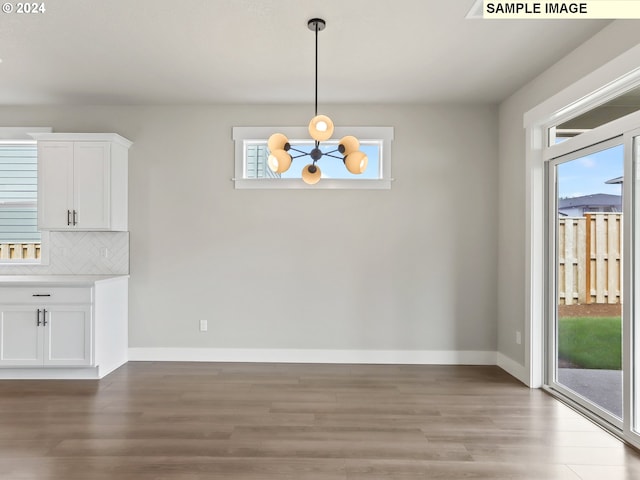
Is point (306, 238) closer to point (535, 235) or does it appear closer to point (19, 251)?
point (535, 235)

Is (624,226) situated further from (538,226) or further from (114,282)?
(114,282)

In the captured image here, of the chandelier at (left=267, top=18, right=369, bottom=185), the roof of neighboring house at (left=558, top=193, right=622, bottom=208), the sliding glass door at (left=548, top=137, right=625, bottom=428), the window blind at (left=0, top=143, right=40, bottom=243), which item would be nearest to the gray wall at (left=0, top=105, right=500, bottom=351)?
the window blind at (left=0, top=143, right=40, bottom=243)

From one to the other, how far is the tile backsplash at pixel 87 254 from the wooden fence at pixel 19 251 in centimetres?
15

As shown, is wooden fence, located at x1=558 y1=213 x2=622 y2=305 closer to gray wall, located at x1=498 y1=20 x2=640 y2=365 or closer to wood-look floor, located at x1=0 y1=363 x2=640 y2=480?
gray wall, located at x1=498 y1=20 x2=640 y2=365

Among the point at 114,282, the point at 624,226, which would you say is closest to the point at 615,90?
the point at 624,226

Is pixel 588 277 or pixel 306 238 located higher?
pixel 306 238

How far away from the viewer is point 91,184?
14.2 feet

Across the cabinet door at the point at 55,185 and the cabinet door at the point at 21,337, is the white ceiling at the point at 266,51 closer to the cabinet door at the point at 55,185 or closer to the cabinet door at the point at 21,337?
the cabinet door at the point at 55,185

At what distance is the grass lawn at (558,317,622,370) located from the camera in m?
3.03

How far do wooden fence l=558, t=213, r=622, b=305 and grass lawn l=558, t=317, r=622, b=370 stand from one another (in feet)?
0.55

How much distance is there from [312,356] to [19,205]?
12.0 ft

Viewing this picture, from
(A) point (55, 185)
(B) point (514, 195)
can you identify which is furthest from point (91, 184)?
(B) point (514, 195)

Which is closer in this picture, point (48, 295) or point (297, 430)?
point (297, 430)

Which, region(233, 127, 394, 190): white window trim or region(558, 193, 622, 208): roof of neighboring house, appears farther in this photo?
region(233, 127, 394, 190): white window trim
